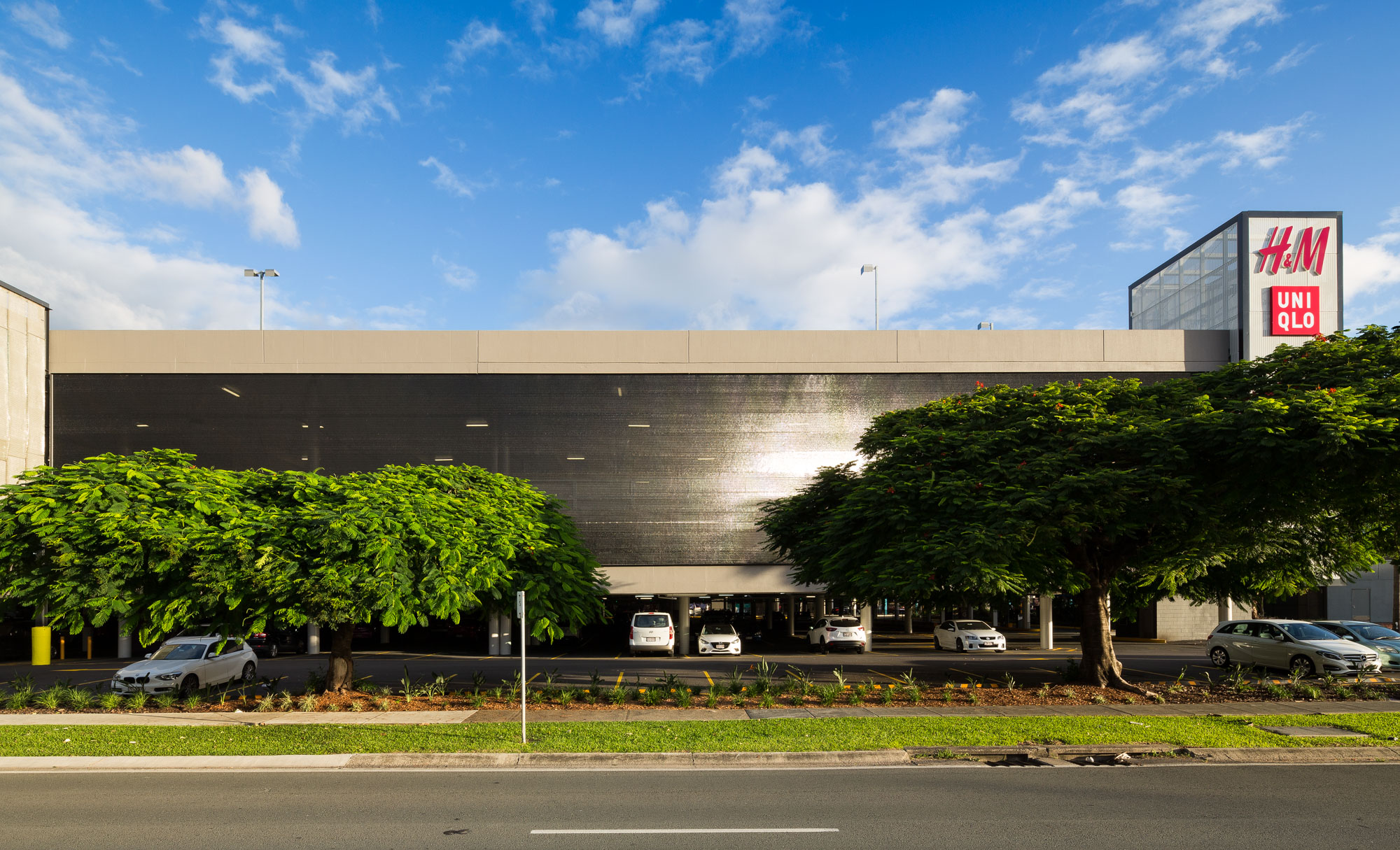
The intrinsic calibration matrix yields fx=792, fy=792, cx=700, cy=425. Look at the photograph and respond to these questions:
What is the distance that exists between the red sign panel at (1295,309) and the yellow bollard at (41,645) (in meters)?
47.8

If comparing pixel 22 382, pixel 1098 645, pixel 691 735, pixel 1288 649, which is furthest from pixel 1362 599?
pixel 22 382

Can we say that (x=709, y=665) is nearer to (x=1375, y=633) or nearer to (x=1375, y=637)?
(x=1375, y=637)

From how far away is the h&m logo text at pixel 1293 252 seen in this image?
3112 centimetres

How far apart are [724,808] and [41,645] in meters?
31.6

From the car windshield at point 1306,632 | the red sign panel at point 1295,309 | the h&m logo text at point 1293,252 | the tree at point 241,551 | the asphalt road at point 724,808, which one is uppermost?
the h&m logo text at point 1293,252

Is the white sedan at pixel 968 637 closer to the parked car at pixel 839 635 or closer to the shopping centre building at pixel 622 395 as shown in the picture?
the parked car at pixel 839 635

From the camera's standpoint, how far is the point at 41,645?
28.9m

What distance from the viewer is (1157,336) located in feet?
104

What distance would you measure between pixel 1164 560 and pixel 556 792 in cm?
1550

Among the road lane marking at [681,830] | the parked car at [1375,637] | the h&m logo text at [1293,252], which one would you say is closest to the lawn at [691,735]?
the road lane marking at [681,830]

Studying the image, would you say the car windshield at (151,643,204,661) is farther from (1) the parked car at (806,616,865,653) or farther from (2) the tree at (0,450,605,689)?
(1) the parked car at (806,616,865,653)

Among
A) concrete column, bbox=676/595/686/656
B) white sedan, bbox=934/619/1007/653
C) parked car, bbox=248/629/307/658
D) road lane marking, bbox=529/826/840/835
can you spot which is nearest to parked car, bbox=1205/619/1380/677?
white sedan, bbox=934/619/1007/653

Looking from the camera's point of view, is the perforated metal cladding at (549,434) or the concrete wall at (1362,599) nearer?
the perforated metal cladding at (549,434)

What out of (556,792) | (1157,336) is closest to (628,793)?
(556,792)
